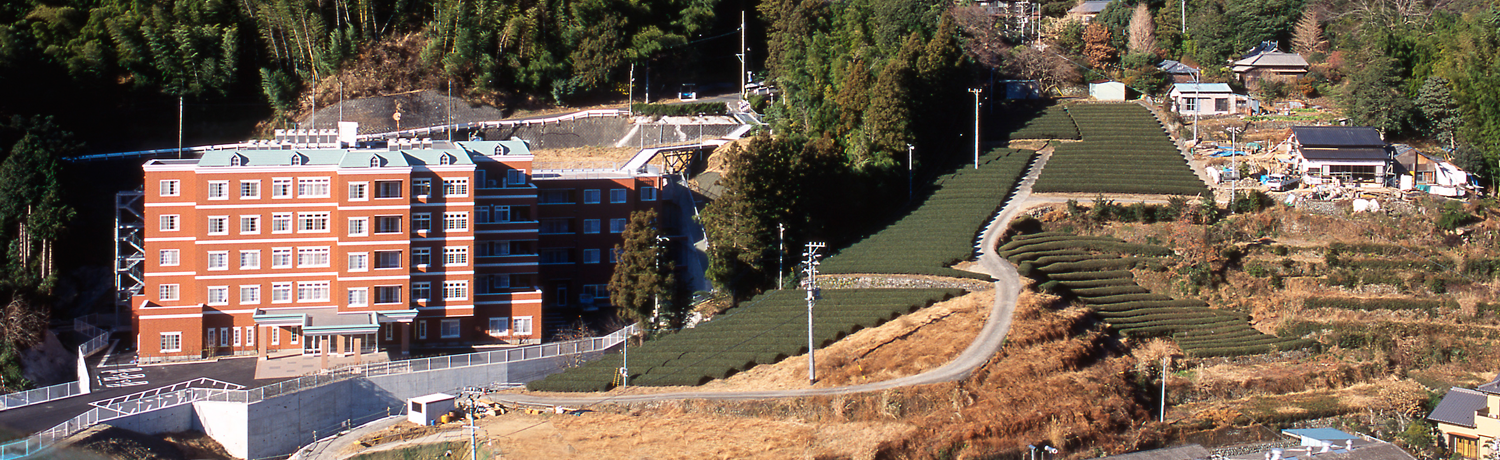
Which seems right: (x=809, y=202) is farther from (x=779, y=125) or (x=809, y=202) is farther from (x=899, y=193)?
(x=779, y=125)

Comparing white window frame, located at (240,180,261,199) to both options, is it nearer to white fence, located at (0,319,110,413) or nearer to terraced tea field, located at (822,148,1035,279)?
white fence, located at (0,319,110,413)

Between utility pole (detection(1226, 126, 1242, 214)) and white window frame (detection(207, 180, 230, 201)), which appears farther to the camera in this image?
utility pole (detection(1226, 126, 1242, 214))

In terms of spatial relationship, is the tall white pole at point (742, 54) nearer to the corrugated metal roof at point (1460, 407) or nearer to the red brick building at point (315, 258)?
the red brick building at point (315, 258)

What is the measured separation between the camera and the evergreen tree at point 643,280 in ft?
165

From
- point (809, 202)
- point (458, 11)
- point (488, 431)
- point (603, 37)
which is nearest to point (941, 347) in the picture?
point (809, 202)

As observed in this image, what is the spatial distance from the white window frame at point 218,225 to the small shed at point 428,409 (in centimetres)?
1166

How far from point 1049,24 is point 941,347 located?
39.6 m

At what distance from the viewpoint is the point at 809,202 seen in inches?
2163

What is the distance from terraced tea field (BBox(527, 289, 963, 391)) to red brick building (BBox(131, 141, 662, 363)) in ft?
19.3

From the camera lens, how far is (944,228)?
180 feet

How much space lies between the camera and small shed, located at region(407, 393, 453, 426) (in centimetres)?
4312

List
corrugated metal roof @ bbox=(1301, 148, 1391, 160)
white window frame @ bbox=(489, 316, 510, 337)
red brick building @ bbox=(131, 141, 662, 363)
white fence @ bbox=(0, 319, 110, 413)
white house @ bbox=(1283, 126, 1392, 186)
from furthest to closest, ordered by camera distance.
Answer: corrugated metal roof @ bbox=(1301, 148, 1391, 160) → white house @ bbox=(1283, 126, 1392, 186) → white window frame @ bbox=(489, 316, 510, 337) → red brick building @ bbox=(131, 141, 662, 363) → white fence @ bbox=(0, 319, 110, 413)

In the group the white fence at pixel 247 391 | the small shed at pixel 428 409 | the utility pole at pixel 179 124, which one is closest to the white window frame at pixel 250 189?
the white fence at pixel 247 391

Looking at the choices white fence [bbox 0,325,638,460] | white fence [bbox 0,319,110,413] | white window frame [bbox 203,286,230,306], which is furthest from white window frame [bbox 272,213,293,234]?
white fence [bbox 0,319,110,413]
